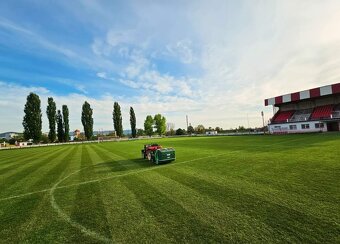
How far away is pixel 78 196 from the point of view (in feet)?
28.3

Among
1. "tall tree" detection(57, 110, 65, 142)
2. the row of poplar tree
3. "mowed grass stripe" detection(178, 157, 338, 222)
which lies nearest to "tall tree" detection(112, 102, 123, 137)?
the row of poplar tree

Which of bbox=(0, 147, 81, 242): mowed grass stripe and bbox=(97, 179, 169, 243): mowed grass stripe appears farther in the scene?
bbox=(0, 147, 81, 242): mowed grass stripe

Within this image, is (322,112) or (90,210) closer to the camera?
(90,210)

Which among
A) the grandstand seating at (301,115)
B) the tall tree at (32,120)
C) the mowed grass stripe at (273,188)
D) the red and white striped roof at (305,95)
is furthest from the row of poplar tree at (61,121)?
the mowed grass stripe at (273,188)

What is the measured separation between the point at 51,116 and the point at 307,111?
240ft

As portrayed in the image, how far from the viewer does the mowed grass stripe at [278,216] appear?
436cm

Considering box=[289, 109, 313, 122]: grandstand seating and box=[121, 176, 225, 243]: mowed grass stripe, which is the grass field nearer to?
box=[121, 176, 225, 243]: mowed grass stripe

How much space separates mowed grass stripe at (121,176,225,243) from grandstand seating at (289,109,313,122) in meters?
48.2

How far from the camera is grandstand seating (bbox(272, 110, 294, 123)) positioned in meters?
51.5

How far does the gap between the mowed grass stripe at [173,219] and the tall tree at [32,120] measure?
2627 inches

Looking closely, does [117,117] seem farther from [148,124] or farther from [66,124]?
[148,124]

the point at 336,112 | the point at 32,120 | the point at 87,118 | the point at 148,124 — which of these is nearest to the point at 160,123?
the point at 148,124

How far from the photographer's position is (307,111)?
4956 centimetres

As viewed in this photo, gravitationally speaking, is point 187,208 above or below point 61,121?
below
